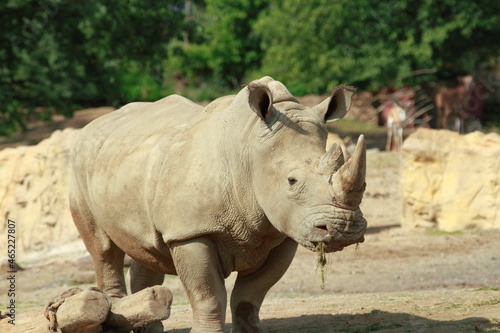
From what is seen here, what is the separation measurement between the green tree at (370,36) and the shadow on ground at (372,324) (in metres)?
23.1

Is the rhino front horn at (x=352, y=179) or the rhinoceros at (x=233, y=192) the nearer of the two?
the rhino front horn at (x=352, y=179)

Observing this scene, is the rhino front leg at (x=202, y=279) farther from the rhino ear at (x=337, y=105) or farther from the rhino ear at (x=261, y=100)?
the rhino ear at (x=337, y=105)

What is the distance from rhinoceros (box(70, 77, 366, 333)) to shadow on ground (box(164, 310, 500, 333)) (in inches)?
27.8

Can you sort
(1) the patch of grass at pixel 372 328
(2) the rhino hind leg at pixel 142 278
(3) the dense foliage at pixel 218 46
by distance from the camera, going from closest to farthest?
(1) the patch of grass at pixel 372 328, (2) the rhino hind leg at pixel 142 278, (3) the dense foliage at pixel 218 46

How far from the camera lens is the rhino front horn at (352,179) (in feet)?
17.9

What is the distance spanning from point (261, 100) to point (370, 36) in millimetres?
26004

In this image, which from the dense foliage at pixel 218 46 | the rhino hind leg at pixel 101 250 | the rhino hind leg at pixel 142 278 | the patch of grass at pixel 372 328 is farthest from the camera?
the dense foliage at pixel 218 46

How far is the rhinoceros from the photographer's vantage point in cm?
569

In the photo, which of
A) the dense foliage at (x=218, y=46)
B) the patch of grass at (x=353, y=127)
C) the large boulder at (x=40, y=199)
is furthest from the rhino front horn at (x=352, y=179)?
the patch of grass at (x=353, y=127)

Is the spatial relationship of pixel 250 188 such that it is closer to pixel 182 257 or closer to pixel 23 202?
pixel 182 257

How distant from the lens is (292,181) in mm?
5852

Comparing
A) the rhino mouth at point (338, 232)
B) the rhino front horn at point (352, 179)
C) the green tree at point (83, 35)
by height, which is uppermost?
the green tree at point (83, 35)

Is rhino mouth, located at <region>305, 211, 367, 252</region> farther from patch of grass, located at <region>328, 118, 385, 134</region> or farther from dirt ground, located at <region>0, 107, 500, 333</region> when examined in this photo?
patch of grass, located at <region>328, 118, 385, 134</region>

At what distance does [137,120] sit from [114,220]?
0.93 m
